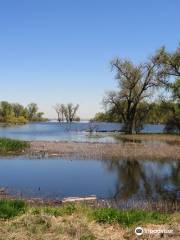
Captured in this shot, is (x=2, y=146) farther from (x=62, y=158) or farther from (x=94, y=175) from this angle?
(x=94, y=175)

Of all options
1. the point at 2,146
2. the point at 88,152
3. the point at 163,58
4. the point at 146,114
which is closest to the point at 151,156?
the point at 88,152

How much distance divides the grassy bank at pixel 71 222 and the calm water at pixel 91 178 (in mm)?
5462

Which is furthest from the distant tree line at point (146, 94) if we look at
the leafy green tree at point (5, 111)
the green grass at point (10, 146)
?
the leafy green tree at point (5, 111)

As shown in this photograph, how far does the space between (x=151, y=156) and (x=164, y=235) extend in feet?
75.5

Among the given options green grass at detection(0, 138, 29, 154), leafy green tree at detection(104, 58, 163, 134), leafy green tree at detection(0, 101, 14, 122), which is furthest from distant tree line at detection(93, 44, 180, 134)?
leafy green tree at detection(0, 101, 14, 122)

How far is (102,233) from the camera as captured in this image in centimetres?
1013

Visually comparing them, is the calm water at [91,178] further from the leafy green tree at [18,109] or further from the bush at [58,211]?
the leafy green tree at [18,109]

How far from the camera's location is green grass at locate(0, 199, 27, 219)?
1141 cm

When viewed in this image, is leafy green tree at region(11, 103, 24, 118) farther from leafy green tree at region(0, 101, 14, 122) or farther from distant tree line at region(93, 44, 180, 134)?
distant tree line at region(93, 44, 180, 134)

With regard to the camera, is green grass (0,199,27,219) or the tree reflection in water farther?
the tree reflection in water

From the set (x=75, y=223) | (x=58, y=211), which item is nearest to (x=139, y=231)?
(x=75, y=223)

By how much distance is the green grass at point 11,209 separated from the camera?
1141cm

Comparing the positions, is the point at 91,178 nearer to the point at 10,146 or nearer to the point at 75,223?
the point at 75,223

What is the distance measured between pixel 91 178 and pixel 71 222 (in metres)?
12.3
